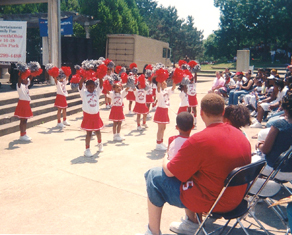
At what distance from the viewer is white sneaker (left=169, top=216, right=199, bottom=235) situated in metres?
3.52

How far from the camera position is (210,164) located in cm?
274

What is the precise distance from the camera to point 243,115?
3.83 m

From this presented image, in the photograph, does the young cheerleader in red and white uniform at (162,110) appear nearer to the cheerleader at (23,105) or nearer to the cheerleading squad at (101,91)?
the cheerleading squad at (101,91)

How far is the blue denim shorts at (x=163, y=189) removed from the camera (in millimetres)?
3010

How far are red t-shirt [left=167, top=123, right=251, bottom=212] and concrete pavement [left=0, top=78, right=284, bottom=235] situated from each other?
3.30 ft

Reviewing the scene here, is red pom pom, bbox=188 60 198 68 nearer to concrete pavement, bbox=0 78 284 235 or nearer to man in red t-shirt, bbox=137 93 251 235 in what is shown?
concrete pavement, bbox=0 78 284 235

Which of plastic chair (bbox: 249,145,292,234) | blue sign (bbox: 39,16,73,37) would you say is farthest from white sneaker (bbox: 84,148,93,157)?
blue sign (bbox: 39,16,73,37)

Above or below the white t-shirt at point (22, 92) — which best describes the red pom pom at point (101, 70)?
above

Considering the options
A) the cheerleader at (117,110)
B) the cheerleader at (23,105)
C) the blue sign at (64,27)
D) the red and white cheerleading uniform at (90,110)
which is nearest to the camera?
the red and white cheerleading uniform at (90,110)

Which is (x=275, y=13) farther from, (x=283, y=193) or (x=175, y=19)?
(x=283, y=193)

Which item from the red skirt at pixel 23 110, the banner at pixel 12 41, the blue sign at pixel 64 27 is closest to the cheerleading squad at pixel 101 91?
the red skirt at pixel 23 110

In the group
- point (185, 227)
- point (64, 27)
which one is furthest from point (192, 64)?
point (64, 27)

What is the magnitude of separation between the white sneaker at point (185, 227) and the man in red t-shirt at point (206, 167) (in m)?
Answer: 0.65

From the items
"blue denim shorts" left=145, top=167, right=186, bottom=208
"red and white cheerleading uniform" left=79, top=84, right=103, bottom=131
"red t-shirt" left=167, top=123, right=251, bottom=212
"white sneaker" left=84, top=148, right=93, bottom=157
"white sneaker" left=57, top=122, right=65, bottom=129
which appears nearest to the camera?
"red t-shirt" left=167, top=123, right=251, bottom=212
